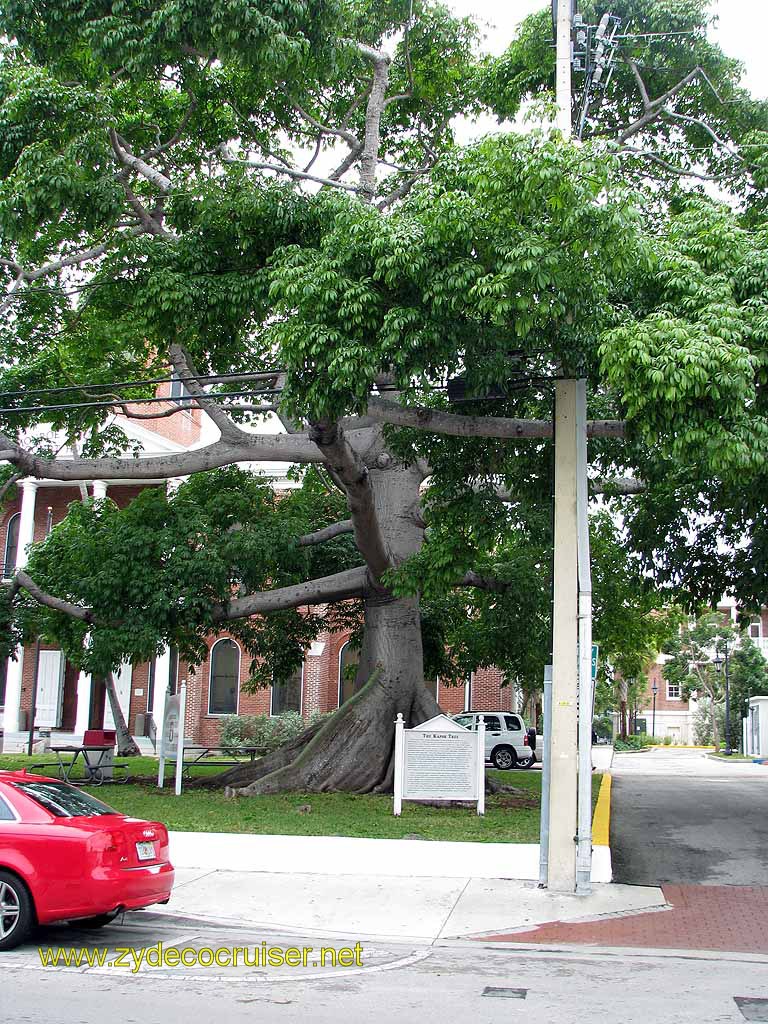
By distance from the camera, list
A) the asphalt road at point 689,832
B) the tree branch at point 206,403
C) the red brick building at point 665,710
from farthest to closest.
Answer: the red brick building at point 665,710
the tree branch at point 206,403
the asphalt road at point 689,832

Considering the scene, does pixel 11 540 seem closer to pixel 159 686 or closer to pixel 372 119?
pixel 159 686

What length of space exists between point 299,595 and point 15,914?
1220 centimetres

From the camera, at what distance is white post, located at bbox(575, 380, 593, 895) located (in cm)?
1126

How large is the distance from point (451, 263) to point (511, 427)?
9.31 ft

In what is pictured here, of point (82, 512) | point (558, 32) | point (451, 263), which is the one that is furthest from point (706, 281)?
point (82, 512)

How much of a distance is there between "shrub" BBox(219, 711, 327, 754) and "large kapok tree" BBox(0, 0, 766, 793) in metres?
13.2

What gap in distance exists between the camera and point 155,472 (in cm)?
1742

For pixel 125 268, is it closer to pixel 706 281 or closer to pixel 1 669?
pixel 706 281

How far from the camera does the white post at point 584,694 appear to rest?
36.9ft

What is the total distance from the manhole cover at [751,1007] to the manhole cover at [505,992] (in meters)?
1.48

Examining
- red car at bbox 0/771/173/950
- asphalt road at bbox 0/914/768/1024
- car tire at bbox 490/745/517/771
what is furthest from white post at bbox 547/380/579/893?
car tire at bbox 490/745/517/771

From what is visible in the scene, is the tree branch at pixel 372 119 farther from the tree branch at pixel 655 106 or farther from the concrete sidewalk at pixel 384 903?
the concrete sidewalk at pixel 384 903

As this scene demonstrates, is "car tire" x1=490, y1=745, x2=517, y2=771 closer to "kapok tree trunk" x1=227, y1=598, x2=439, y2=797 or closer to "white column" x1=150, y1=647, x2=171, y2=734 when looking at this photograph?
"white column" x1=150, y1=647, x2=171, y2=734

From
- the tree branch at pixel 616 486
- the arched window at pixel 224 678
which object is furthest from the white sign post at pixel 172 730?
the arched window at pixel 224 678
